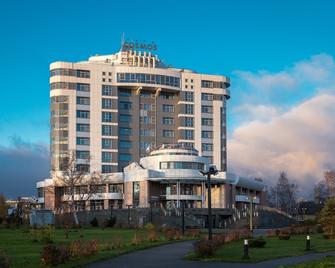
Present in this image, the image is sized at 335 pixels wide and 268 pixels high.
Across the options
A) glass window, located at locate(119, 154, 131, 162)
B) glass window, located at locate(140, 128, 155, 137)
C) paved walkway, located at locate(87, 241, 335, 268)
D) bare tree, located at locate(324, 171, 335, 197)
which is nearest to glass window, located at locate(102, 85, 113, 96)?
glass window, located at locate(140, 128, 155, 137)

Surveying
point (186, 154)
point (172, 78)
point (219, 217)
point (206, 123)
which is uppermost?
point (172, 78)

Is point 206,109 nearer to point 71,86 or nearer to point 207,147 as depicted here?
point 207,147

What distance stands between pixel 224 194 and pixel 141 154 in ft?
99.0

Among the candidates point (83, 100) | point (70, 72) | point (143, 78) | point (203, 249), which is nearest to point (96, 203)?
point (83, 100)

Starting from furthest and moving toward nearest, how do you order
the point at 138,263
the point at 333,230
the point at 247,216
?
the point at 247,216 → the point at 333,230 → the point at 138,263

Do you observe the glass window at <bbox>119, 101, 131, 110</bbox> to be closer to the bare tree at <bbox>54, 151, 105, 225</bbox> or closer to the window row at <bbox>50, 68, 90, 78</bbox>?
the window row at <bbox>50, 68, 90, 78</bbox>

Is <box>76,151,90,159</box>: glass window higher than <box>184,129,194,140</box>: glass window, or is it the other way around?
<box>184,129,194,140</box>: glass window

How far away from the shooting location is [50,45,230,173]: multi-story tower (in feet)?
454

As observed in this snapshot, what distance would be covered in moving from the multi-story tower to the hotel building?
23 cm

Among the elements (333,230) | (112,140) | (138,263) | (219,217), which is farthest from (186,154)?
(138,263)

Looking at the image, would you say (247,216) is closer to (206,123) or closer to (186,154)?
(186,154)

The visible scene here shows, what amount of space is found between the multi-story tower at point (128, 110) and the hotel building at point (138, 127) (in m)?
0.23

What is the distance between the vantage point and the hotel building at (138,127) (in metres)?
118

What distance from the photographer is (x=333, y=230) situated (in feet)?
172
